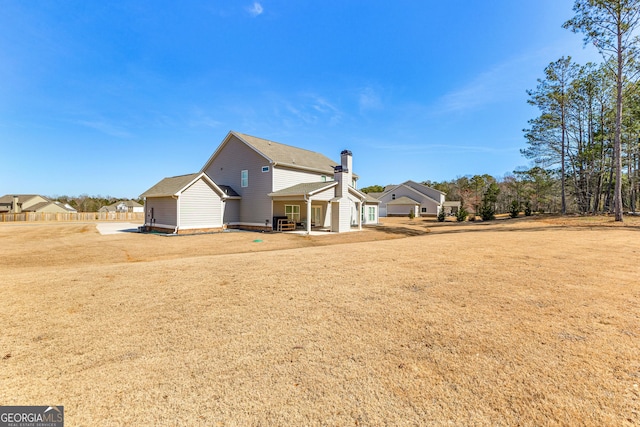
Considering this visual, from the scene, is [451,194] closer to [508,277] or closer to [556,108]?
[556,108]

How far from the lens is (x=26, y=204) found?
57875 millimetres

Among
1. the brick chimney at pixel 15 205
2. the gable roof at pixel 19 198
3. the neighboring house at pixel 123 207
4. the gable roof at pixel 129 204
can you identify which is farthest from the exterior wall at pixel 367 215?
the gable roof at pixel 19 198

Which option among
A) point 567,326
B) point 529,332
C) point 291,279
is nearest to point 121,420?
point 291,279

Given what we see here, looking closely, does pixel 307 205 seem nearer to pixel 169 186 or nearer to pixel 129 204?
pixel 169 186

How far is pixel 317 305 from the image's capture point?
184 inches

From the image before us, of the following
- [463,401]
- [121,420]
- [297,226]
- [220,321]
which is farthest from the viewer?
[297,226]

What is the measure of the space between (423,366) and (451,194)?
68.0m

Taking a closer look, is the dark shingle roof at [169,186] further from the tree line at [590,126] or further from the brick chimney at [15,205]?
the brick chimney at [15,205]

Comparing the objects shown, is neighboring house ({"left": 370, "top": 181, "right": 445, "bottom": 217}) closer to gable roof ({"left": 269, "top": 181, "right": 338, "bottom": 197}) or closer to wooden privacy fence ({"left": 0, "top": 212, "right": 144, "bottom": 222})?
gable roof ({"left": 269, "top": 181, "right": 338, "bottom": 197})

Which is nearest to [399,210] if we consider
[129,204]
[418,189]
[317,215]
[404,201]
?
Result: [404,201]
